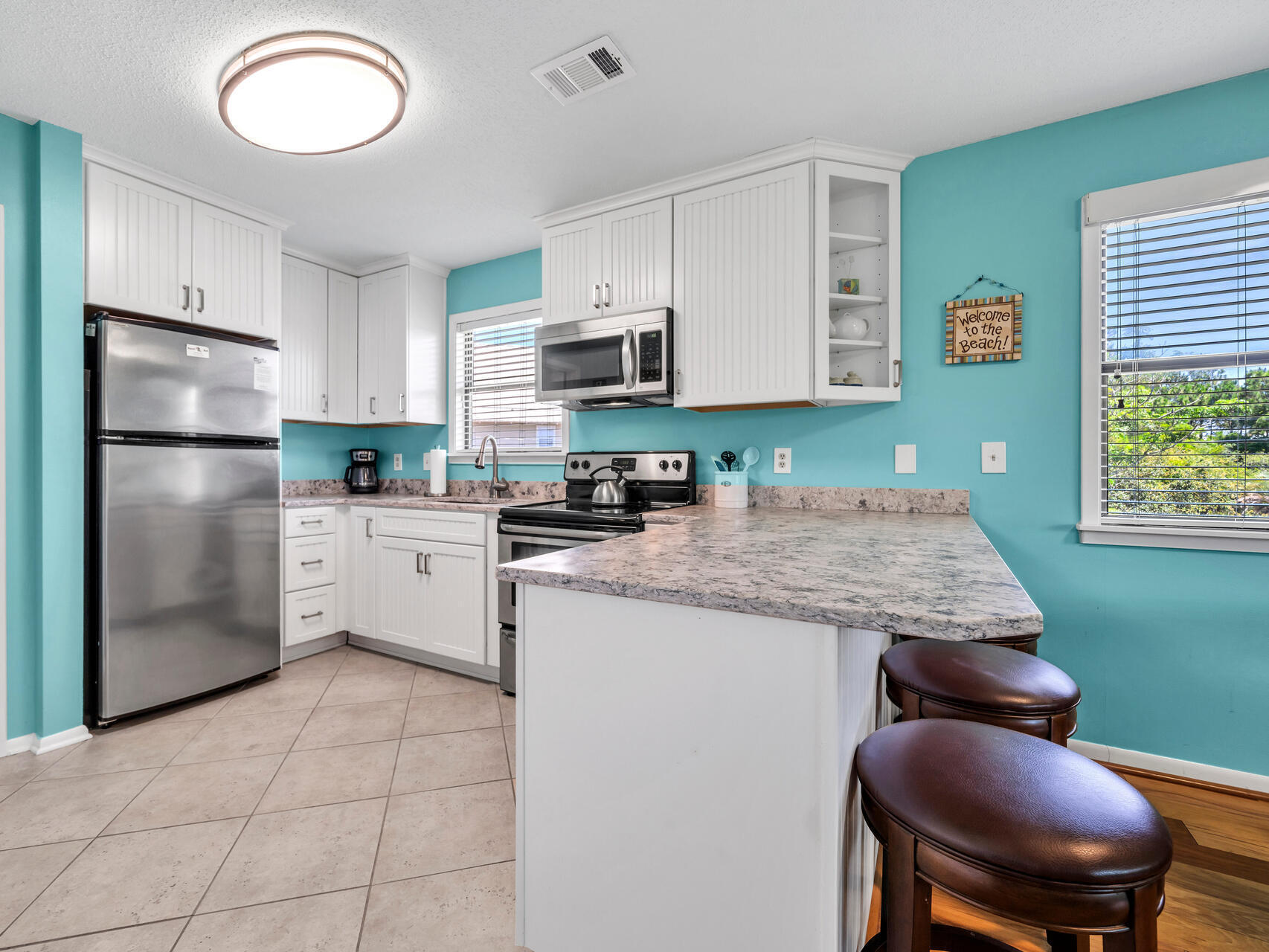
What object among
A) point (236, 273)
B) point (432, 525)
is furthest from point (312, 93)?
point (432, 525)

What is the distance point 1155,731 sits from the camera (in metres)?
2.07

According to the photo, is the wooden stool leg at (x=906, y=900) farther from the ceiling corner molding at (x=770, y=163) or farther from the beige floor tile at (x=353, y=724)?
the ceiling corner molding at (x=770, y=163)

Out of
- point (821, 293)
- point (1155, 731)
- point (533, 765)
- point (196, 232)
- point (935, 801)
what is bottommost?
point (1155, 731)

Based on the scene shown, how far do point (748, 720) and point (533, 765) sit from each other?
0.49 metres

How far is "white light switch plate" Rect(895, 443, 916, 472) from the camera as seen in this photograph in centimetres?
248

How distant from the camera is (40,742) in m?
2.23

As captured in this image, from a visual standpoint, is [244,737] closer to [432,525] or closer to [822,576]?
[432,525]

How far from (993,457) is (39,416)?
374 cm

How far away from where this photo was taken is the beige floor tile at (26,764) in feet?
6.70

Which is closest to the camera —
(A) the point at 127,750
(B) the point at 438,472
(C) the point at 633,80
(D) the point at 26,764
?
(C) the point at 633,80

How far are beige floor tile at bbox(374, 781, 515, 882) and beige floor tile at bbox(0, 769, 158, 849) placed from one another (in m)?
0.88

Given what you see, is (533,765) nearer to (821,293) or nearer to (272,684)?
(821,293)

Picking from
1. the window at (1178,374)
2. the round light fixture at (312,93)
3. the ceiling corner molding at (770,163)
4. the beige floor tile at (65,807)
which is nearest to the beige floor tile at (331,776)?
the beige floor tile at (65,807)

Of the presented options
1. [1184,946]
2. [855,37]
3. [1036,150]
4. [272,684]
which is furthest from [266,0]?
[1184,946]
